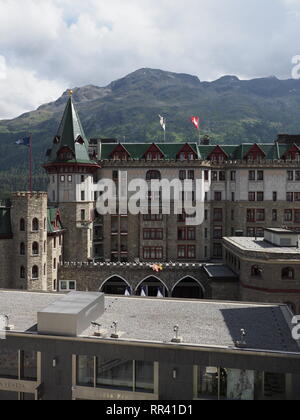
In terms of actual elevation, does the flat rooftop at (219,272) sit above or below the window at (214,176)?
below

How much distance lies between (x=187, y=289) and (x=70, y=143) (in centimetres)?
3478

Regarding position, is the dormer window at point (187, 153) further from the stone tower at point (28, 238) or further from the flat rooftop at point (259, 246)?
the stone tower at point (28, 238)

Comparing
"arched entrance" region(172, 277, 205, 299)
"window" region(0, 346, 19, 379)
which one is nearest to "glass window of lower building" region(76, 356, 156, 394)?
"window" region(0, 346, 19, 379)

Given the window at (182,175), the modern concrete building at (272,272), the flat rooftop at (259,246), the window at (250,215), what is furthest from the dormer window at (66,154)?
the window at (250,215)

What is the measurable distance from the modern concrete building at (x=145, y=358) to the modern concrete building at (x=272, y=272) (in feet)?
63.6

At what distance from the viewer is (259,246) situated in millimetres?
58156

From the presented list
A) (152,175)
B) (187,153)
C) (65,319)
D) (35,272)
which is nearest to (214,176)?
(187,153)

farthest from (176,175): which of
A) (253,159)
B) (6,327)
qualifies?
(6,327)

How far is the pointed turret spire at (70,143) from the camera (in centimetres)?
7325

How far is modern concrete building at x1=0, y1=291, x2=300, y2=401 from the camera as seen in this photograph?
1008 inches

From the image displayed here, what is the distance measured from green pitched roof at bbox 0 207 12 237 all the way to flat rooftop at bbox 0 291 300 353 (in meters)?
21.7

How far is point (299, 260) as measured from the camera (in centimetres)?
5034

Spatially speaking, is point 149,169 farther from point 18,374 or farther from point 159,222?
point 18,374
